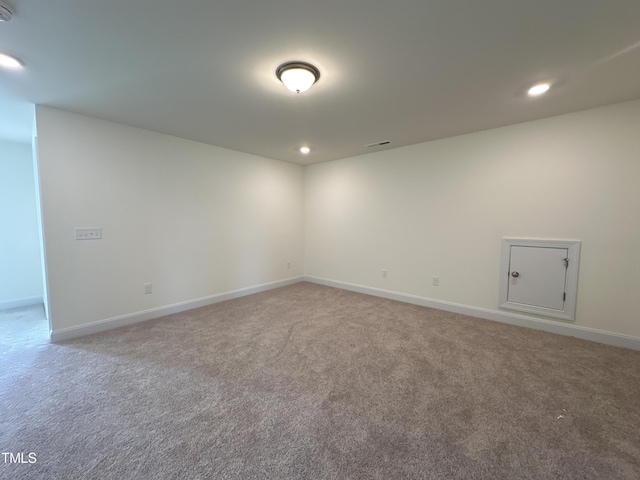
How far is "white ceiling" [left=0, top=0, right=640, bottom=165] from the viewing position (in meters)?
1.37

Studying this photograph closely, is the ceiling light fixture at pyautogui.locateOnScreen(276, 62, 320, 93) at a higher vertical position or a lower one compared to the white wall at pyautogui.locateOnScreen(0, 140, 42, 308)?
higher

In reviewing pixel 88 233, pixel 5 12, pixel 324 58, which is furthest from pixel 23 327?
pixel 324 58

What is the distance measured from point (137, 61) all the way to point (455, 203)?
3655 mm

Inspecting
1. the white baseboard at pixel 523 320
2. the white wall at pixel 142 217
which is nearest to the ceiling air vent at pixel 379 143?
the white wall at pixel 142 217

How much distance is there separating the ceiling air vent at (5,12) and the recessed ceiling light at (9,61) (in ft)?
1.68

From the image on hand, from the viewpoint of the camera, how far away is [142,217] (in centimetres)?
319

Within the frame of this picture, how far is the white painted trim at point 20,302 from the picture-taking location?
363 centimetres

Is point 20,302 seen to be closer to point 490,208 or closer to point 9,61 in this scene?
point 9,61

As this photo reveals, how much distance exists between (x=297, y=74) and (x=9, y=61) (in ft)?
6.70

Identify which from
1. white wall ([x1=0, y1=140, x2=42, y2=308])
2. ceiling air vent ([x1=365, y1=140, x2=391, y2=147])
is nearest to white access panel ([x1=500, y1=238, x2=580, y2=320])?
ceiling air vent ([x1=365, y1=140, x2=391, y2=147])

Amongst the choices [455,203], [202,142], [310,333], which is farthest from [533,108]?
[202,142]

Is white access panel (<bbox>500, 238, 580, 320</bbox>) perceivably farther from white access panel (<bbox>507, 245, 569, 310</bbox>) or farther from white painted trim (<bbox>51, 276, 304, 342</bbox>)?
white painted trim (<bbox>51, 276, 304, 342</bbox>)

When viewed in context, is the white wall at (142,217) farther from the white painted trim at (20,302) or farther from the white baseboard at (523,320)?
the white baseboard at (523,320)

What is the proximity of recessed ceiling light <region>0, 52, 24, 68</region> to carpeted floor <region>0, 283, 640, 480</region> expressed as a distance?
7.87 ft
